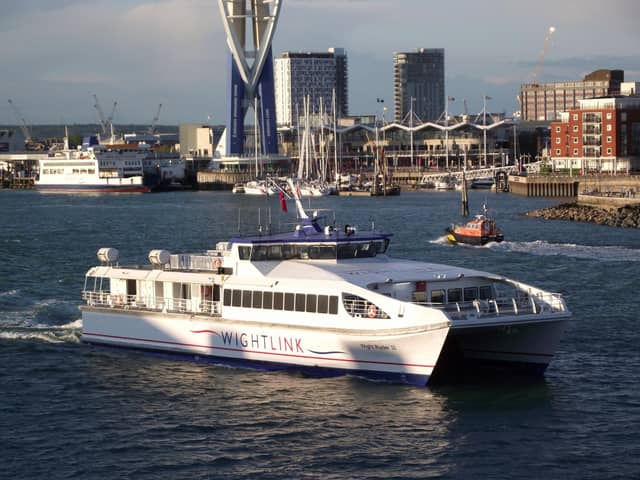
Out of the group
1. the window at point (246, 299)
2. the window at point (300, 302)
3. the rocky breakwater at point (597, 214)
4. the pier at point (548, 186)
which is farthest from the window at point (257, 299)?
the pier at point (548, 186)


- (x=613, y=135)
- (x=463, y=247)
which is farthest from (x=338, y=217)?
(x=613, y=135)

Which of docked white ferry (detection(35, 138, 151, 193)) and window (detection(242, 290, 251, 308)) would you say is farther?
docked white ferry (detection(35, 138, 151, 193))

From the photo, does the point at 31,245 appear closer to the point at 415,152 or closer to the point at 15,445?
the point at 15,445

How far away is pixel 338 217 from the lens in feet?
270

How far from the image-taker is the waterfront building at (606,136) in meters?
113

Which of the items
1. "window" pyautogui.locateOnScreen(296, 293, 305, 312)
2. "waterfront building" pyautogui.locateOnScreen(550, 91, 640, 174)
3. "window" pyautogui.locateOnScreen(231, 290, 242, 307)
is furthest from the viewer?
"waterfront building" pyautogui.locateOnScreen(550, 91, 640, 174)

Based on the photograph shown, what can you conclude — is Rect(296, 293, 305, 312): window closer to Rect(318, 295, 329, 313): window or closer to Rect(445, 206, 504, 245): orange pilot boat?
Rect(318, 295, 329, 313): window

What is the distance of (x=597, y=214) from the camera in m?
72.0

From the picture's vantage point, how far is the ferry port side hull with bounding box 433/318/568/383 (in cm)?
2395

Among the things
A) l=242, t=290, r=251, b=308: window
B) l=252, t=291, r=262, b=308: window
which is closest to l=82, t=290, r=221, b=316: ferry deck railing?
l=242, t=290, r=251, b=308: window

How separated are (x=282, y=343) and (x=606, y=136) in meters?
93.1

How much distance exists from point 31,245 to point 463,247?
65.5 feet

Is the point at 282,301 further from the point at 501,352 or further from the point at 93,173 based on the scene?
the point at 93,173

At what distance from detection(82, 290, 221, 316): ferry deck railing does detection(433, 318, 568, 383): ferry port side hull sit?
5017 mm
